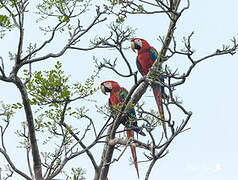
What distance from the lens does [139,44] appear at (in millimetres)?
5402

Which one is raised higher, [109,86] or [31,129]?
[109,86]

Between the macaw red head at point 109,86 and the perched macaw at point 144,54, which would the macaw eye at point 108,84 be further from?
the perched macaw at point 144,54

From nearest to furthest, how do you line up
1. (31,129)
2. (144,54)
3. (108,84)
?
(31,129) → (144,54) → (108,84)

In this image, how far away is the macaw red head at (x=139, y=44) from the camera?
212 inches

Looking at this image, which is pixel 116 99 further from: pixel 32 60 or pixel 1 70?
pixel 1 70

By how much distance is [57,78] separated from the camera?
14.0 ft

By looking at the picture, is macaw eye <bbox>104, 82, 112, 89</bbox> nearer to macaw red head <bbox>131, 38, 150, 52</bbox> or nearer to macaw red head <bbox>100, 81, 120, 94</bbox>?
macaw red head <bbox>100, 81, 120, 94</bbox>

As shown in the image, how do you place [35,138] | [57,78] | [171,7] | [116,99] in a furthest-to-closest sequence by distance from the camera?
[116,99] → [35,138] → [57,78] → [171,7]

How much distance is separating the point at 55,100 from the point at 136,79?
3.74ft

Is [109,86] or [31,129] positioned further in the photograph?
[109,86]

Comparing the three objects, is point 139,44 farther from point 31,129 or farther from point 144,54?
point 31,129

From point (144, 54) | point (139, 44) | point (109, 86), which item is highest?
point (139, 44)

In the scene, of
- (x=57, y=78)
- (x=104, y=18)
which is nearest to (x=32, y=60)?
(x=57, y=78)

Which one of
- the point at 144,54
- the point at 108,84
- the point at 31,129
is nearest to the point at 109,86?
the point at 108,84
